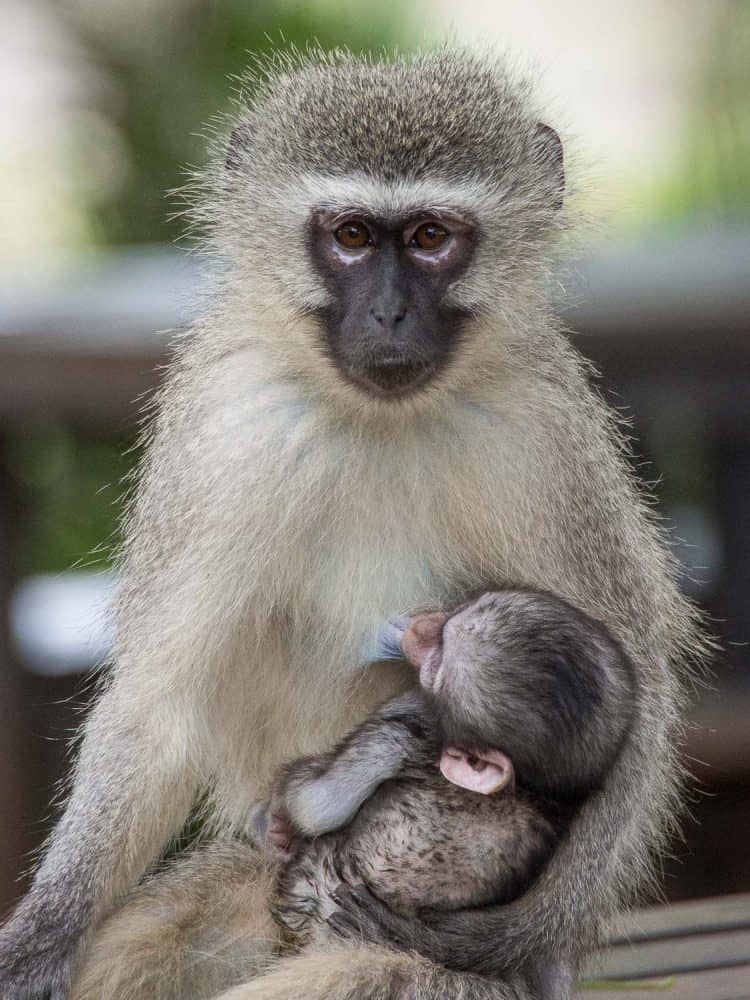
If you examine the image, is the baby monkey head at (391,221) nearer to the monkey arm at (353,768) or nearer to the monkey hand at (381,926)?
the monkey arm at (353,768)

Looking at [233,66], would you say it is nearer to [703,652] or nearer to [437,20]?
[437,20]

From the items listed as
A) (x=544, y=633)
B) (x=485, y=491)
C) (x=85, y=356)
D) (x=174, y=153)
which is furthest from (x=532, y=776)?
(x=174, y=153)

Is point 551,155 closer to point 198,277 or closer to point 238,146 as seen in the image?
point 238,146

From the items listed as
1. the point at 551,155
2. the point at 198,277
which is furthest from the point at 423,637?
the point at 198,277

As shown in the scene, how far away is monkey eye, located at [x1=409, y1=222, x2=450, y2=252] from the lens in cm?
292

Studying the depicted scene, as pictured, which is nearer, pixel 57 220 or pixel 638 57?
pixel 57 220

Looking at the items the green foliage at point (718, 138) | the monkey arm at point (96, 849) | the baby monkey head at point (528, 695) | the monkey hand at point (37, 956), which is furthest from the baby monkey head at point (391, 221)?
the green foliage at point (718, 138)

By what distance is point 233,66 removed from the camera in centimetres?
811

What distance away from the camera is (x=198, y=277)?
3.73 m

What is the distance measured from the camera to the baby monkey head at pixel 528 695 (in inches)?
109

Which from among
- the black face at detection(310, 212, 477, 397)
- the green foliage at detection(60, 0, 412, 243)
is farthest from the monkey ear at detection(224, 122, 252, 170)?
the green foliage at detection(60, 0, 412, 243)

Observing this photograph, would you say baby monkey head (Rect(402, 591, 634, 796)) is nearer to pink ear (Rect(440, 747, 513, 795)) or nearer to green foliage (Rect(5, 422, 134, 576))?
pink ear (Rect(440, 747, 513, 795))

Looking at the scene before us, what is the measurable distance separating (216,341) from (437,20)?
5.58m

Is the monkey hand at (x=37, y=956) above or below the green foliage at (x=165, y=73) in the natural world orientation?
below
